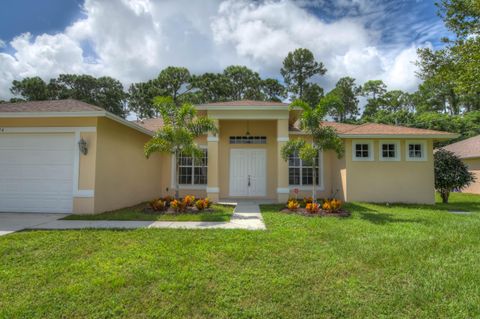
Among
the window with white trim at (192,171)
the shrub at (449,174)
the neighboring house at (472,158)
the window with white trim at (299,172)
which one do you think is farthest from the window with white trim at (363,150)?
the neighboring house at (472,158)

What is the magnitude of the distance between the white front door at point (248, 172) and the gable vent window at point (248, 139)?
0.40 m

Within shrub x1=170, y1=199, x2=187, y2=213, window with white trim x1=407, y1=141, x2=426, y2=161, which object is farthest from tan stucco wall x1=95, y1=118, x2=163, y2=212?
window with white trim x1=407, y1=141, x2=426, y2=161

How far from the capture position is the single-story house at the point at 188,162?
776cm

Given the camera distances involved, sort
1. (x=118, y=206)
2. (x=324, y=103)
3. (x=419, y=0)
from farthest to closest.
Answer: (x=419, y=0) < (x=118, y=206) < (x=324, y=103)

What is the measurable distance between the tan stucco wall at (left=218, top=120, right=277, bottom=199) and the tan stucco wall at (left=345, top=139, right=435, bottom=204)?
3.24 metres

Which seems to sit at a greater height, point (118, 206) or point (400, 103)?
point (400, 103)

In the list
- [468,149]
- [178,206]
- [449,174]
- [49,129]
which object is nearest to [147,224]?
[178,206]

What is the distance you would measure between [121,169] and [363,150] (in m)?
9.90

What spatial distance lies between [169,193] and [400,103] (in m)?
38.4

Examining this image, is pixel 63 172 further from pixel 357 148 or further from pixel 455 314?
pixel 357 148

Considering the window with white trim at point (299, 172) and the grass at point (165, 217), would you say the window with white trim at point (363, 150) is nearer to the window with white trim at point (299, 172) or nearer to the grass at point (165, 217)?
the window with white trim at point (299, 172)

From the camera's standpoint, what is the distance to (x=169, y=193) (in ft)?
39.8

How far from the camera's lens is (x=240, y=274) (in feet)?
11.6

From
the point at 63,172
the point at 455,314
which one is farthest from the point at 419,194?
the point at 63,172
